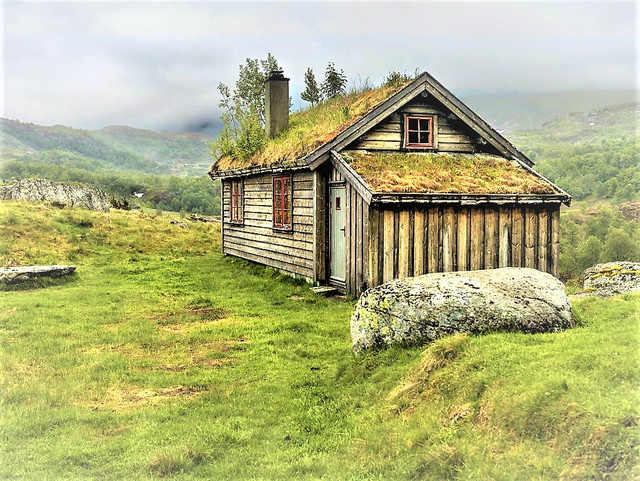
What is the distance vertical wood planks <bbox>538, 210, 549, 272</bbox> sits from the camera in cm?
1633

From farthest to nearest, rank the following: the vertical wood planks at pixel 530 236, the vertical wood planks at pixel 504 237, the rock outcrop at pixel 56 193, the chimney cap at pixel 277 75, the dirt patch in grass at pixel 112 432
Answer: the rock outcrop at pixel 56 193 → the chimney cap at pixel 277 75 → the vertical wood planks at pixel 530 236 → the vertical wood planks at pixel 504 237 → the dirt patch in grass at pixel 112 432

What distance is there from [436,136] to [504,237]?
12.8 feet

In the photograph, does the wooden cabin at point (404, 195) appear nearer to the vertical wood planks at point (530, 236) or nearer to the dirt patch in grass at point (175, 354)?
the vertical wood planks at point (530, 236)

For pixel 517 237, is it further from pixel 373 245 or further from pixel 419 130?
pixel 373 245

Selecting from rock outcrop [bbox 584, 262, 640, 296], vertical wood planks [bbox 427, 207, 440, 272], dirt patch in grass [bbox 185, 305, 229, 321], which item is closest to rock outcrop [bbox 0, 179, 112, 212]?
dirt patch in grass [bbox 185, 305, 229, 321]

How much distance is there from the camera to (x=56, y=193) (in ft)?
105

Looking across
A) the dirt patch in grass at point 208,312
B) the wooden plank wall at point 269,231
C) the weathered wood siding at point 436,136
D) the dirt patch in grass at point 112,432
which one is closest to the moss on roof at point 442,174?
the weathered wood siding at point 436,136

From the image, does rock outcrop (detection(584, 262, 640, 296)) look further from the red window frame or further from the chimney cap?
the chimney cap

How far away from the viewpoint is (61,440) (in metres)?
6.64

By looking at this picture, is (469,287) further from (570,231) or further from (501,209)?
(570,231)

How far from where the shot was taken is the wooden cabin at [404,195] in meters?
14.6

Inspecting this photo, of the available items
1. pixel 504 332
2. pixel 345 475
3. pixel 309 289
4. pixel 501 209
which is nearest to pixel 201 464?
pixel 345 475

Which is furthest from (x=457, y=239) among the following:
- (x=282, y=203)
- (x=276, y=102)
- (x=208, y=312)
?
(x=276, y=102)

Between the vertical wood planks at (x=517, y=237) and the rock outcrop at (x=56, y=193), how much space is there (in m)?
23.9
